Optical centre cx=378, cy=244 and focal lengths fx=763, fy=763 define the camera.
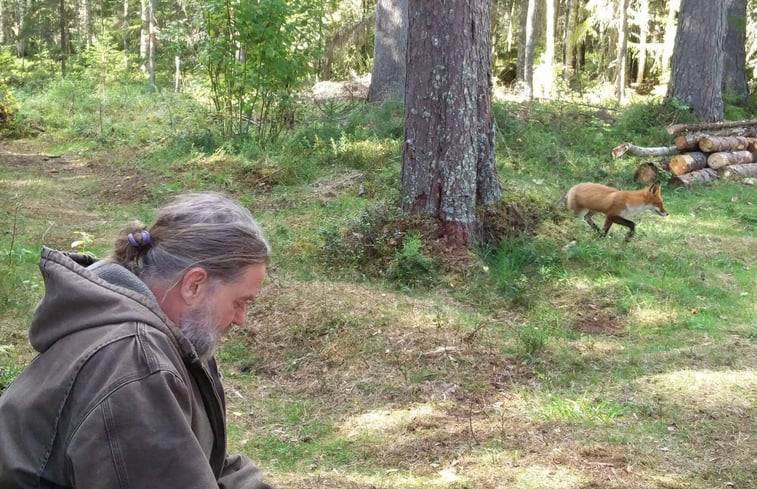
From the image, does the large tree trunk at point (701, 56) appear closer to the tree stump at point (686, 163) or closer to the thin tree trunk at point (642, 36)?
the tree stump at point (686, 163)

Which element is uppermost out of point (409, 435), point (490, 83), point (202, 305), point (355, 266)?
point (490, 83)

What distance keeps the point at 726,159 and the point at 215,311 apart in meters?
14.0

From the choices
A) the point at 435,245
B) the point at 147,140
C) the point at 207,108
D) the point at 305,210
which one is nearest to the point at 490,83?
the point at 435,245

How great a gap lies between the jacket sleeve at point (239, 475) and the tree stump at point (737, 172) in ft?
44.2

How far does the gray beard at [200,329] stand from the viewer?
7.67 ft

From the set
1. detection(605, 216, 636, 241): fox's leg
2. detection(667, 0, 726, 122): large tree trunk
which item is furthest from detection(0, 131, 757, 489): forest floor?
detection(667, 0, 726, 122): large tree trunk

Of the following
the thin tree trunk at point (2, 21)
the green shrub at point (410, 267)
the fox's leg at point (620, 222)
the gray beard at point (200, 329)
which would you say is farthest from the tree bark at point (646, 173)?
the thin tree trunk at point (2, 21)

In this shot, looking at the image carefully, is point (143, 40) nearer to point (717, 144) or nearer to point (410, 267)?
point (717, 144)

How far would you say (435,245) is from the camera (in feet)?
27.8

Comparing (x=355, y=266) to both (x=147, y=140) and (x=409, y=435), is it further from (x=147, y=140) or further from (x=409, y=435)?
(x=147, y=140)

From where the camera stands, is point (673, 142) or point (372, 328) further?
point (673, 142)

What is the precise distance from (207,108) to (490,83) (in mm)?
8115

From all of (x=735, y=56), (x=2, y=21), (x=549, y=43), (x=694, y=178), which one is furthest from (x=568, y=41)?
(x=2, y=21)

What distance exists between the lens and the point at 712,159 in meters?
14.5
